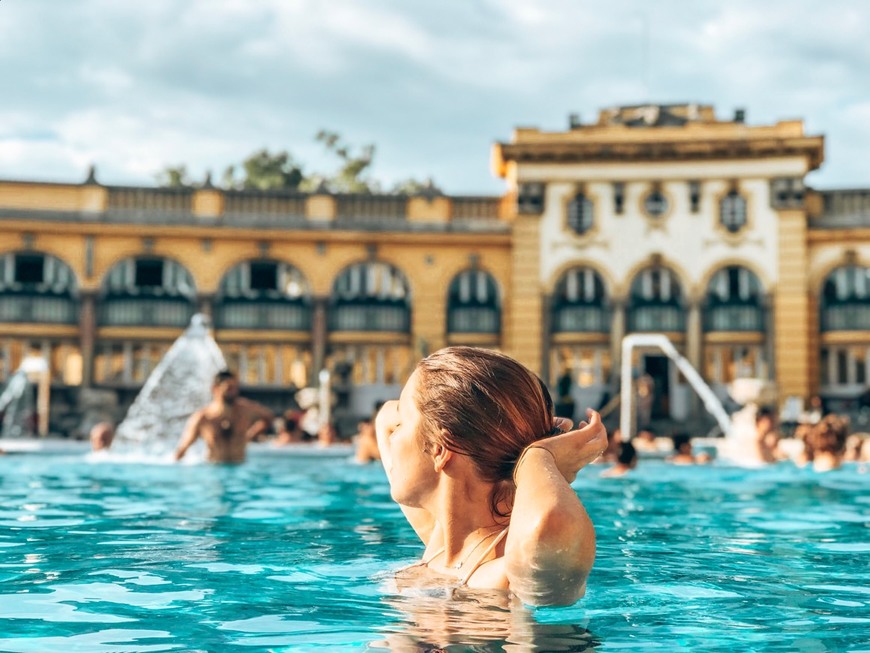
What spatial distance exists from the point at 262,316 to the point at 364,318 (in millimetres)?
3175

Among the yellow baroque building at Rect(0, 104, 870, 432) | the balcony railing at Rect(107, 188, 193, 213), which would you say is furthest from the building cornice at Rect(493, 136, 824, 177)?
the balcony railing at Rect(107, 188, 193, 213)

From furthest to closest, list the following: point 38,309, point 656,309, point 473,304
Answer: point 473,304 → point 656,309 → point 38,309

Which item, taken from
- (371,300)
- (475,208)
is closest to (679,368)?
(475,208)

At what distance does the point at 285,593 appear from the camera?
3.93 m

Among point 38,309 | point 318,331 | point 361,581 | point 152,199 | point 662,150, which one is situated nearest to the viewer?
point 361,581

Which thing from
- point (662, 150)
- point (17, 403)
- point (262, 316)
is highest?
point (662, 150)

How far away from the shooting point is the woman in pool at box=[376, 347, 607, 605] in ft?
9.08

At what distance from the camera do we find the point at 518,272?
3497 centimetres

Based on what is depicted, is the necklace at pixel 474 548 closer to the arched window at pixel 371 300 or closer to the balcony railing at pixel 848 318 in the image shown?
the arched window at pixel 371 300

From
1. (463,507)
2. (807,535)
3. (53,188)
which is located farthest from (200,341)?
(463,507)

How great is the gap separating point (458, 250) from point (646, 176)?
630 centimetres

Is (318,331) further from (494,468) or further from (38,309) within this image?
(494,468)

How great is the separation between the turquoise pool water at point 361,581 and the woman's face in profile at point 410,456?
1.24ft

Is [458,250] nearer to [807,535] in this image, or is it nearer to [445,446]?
[807,535]
